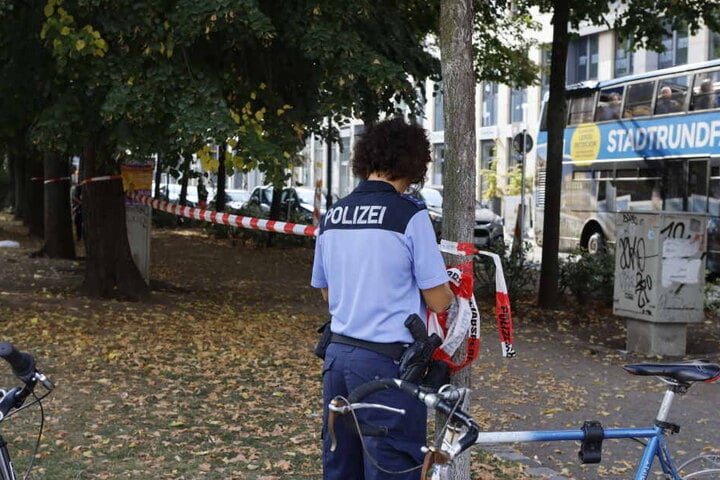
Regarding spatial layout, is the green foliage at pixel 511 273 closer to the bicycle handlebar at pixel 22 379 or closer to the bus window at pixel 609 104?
the bus window at pixel 609 104

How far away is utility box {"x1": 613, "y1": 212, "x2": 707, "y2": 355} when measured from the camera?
1039 centimetres

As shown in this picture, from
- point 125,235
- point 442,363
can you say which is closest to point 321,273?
point 442,363

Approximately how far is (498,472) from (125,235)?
8197 mm

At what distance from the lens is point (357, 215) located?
3.75 metres

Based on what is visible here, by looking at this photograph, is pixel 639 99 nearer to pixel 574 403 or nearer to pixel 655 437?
pixel 574 403

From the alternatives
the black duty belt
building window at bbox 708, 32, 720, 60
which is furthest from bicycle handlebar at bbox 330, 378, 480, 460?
building window at bbox 708, 32, 720, 60

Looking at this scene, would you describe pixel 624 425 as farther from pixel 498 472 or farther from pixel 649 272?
pixel 649 272

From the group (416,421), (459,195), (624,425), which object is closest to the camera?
(416,421)

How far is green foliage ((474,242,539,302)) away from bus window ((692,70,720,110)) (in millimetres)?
6464

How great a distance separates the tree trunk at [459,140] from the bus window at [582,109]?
1893cm

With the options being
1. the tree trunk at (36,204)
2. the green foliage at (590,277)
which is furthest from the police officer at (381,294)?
the tree trunk at (36,204)

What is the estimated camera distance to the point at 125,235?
13.1 m

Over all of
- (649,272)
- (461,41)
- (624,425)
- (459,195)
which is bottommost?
(624,425)

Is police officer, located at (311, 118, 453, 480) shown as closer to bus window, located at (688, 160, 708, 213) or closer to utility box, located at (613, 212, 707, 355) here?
utility box, located at (613, 212, 707, 355)
